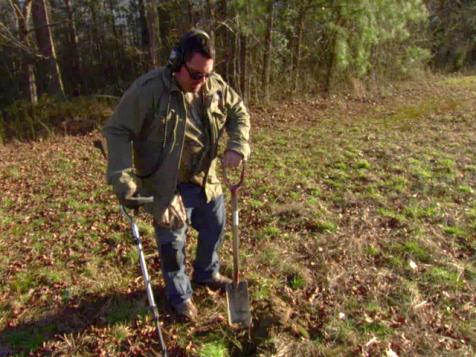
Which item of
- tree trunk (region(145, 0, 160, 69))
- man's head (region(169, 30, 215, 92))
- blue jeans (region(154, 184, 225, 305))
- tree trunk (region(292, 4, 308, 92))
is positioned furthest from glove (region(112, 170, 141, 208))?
tree trunk (region(292, 4, 308, 92))

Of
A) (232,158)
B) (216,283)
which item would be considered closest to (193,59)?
(232,158)

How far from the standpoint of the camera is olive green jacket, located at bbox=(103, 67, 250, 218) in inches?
116

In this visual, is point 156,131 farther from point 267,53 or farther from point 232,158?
point 267,53

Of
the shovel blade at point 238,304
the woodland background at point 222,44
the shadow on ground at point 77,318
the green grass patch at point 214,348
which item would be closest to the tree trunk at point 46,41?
the woodland background at point 222,44

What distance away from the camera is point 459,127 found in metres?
10.2

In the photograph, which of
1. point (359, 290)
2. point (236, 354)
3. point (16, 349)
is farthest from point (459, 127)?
point (16, 349)

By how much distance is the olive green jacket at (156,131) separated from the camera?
9.66 feet

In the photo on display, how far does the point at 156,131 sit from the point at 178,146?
0.19 metres

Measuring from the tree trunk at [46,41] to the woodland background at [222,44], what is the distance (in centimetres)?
3

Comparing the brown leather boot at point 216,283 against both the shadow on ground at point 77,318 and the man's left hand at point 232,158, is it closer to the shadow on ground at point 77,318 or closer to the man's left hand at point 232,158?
the shadow on ground at point 77,318

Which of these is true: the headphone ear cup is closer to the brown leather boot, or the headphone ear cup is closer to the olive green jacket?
the olive green jacket

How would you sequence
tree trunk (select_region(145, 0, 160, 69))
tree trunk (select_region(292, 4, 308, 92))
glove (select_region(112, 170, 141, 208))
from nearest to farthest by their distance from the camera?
1. glove (select_region(112, 170, 141, 208))
2. tree trunk (select_region(145, 0, 160, 69))
3. tree trunk (select_region(292, 4, 308, 92))

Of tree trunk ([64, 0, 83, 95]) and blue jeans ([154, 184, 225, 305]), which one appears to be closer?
blue jeans ([154, 184, 225, 305])

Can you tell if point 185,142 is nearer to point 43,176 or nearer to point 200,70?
point 200,70
